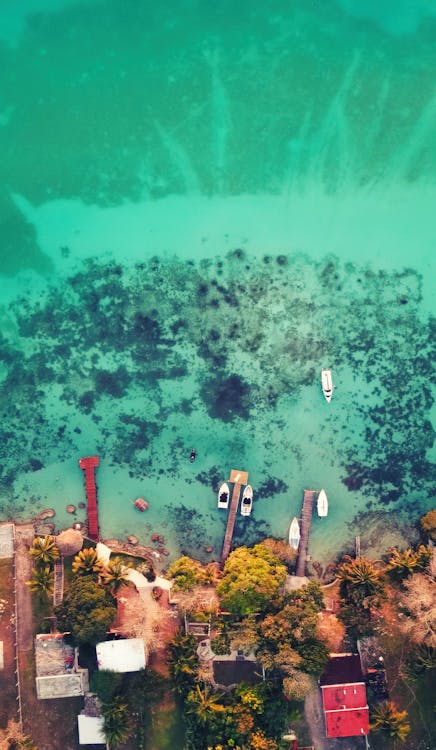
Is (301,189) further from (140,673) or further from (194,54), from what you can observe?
(140,673)

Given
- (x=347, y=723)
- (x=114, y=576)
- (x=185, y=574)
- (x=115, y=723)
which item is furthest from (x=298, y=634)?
(x=115, y=723)

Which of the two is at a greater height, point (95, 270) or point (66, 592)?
point (95, 270)

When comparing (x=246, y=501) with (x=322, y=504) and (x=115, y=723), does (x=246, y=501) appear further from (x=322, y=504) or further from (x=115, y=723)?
(x=115, y=723)

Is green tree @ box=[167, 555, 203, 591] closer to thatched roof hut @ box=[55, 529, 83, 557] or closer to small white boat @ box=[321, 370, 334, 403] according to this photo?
thatched roof hut @ box=[55, 529, 83, 557]

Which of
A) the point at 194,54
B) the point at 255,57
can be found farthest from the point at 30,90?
the point at 255,57

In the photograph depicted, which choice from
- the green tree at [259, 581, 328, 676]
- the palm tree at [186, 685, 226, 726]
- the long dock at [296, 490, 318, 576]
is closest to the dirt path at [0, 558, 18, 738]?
the palm tree at [186, 685, 226, 726]
